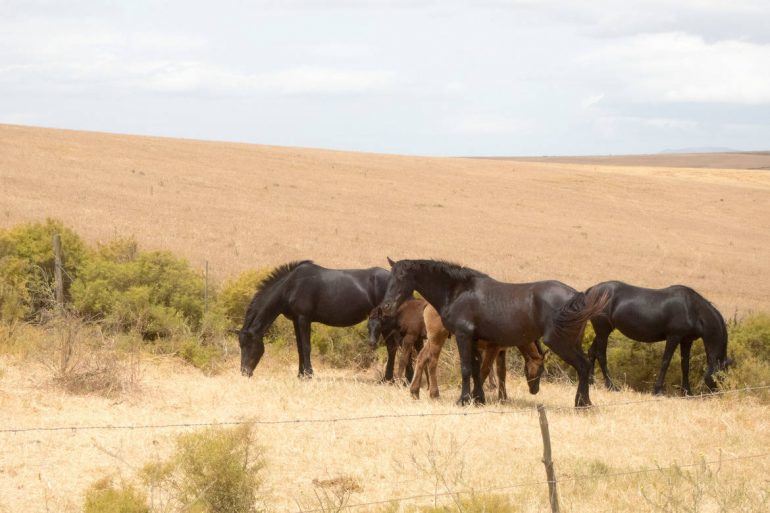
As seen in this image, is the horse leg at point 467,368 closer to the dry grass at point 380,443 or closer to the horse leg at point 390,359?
the dry grass at point 380,443

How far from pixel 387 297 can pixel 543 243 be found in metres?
25.0

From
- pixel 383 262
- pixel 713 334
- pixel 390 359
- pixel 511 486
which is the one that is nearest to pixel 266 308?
pixel 390 359

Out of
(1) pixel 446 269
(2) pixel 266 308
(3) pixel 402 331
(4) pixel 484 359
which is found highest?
(1) pixel 446 269

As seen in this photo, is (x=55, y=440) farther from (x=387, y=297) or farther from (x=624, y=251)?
(x=624, y=251)

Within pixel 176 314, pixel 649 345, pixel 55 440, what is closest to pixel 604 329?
pixel 649 345

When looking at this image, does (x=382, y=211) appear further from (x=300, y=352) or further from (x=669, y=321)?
(x=669, y=321)

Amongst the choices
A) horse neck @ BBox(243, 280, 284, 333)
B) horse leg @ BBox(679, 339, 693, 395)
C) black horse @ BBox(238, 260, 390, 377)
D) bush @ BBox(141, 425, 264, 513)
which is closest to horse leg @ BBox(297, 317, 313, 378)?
black horse @ BBox(238, 260, 390, 377)

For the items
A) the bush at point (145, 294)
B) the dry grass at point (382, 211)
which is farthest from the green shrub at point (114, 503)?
the dry grass at point (382, 211)

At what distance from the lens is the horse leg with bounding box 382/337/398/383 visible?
45.7 feet

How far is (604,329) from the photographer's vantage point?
576 inches

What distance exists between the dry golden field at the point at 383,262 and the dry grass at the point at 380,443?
0.10 feet

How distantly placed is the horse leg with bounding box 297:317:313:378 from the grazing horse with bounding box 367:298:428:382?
0.98 metres

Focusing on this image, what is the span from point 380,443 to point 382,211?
1233 inches

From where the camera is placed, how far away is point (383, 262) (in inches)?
1121
